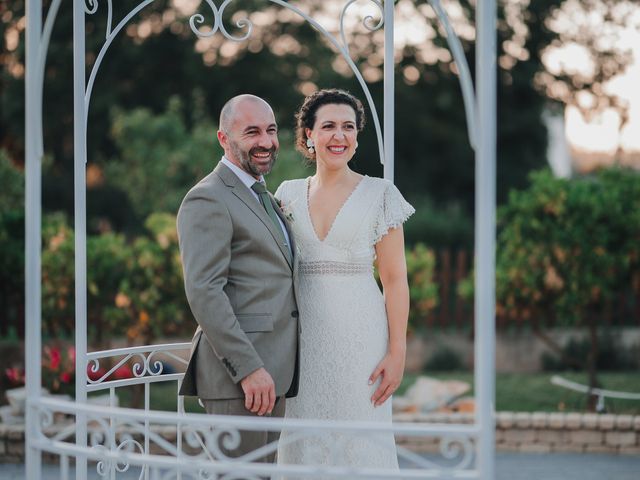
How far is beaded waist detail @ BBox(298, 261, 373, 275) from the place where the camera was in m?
3.44

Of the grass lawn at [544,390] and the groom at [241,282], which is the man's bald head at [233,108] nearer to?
the groom at [241,282]

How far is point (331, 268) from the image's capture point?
3439mm

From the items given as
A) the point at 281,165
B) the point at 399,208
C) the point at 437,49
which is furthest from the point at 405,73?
the point at 399,208

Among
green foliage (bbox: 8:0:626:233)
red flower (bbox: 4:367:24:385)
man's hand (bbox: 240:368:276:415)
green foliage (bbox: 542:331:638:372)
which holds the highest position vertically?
green foliage (bbox: 8:0:626:233)

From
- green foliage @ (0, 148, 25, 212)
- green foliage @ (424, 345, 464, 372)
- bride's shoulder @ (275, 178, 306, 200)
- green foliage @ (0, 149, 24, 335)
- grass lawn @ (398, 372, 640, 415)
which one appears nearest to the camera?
bride's shoulder @ (275, 178, 306, 200)

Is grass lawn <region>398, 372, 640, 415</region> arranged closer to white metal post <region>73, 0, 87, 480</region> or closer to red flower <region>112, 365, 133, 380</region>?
red flower <region>112, 365, 133, 380</region>

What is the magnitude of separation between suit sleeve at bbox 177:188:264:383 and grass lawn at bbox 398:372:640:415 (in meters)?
4.81

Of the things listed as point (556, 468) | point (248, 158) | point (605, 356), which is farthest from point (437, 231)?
point (248, 158)

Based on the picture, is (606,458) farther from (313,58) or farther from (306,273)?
(313,58)

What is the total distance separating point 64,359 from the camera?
718cm

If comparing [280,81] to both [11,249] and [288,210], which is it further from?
[288,210]

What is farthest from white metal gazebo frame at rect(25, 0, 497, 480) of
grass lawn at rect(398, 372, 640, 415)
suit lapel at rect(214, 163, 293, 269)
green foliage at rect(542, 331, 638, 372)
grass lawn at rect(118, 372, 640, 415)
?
green foliage at rect(542, 331, 638, 372)

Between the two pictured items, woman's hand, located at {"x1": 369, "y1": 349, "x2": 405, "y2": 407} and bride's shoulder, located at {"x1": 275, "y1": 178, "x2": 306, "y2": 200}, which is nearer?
woman's hand, located at {"x1": 369, "y1": 349, "x2": 405, "y2": 407}

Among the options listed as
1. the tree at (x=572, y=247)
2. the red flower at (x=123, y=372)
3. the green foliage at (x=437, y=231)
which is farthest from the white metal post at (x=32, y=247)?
the green foliage at (x=437, y=231)
